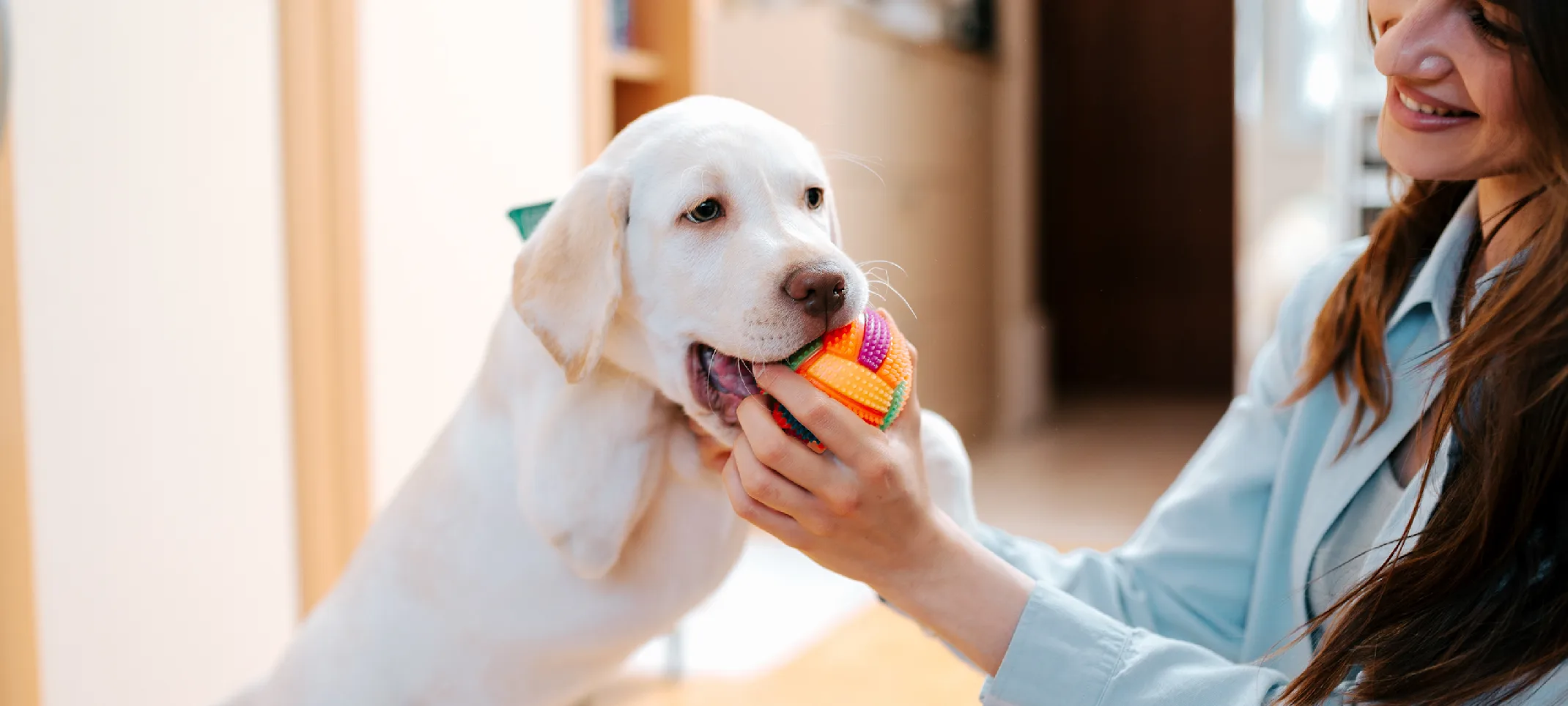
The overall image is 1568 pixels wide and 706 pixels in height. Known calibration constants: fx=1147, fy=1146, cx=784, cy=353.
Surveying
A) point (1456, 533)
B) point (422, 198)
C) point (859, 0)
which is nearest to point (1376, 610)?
point (1456, 533)

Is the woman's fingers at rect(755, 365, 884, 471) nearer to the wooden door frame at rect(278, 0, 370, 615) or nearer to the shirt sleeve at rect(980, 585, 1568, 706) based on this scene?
the shirt sleeve at rect(980, 585, 1568, 706)

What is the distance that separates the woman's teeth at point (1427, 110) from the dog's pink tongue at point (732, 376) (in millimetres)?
404

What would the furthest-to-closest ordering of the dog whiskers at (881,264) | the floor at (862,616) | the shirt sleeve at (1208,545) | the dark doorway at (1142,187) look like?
the dark doorway at (1142,187) < the floor at (862,616) < the shirt sleeve at (1208,545) < the dog whiskers at (881,264)

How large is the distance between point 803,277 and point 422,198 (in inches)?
24.0

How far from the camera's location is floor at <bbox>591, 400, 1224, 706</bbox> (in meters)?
1.53

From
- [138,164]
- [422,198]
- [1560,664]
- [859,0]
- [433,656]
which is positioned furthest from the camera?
[859,0]

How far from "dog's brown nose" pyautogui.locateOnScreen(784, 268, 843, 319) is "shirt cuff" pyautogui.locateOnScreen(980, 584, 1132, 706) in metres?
0.23

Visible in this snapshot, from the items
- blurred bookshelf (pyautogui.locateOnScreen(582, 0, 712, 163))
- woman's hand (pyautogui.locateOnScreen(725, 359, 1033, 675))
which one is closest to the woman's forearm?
woman's hand (pyautogui.locateOnScreen(725, 359, 1033, 675))

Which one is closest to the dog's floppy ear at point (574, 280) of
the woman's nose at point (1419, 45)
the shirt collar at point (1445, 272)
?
the woman's nose at point (1419, 45)

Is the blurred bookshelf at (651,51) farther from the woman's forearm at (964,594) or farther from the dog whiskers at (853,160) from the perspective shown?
the woman's forearm at (964,594)

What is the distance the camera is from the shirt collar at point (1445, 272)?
2.54 feet

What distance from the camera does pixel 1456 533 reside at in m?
0.59

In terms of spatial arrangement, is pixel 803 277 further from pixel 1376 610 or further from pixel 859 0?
pixel 859 0

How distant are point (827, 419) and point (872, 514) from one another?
0.07 m
